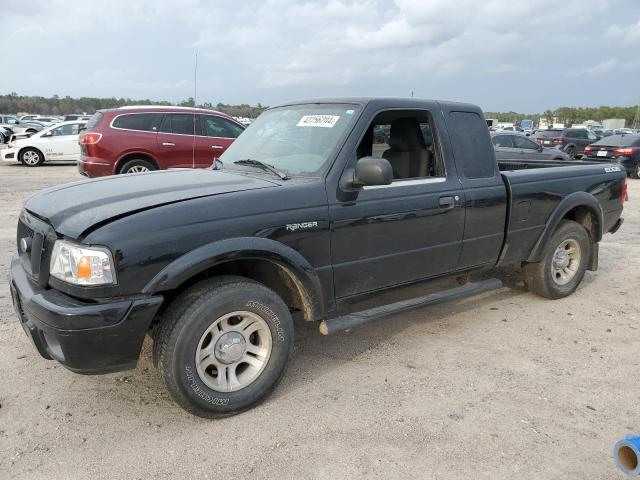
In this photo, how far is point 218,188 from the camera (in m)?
3.24

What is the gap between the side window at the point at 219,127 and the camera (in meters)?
11.2

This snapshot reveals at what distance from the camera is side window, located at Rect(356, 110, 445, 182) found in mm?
4074

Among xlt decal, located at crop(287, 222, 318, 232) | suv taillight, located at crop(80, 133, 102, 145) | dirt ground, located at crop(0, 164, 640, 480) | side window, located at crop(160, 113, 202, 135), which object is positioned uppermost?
side window, located at crop(160, 113, 202, 135)

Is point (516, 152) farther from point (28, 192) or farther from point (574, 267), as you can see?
point (28, 192)

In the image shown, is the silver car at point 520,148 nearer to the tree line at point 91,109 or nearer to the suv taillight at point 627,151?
the suv taillight at point 627,151

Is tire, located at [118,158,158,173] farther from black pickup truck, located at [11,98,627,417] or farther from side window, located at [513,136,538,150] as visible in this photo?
side window, located at [513,136,538,150]

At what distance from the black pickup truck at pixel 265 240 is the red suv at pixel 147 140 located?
268 inches

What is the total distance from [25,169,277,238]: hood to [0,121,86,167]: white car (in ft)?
51.2

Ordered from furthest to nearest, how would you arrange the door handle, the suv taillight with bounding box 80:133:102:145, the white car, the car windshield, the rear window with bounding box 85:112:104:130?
1. the white car
2. the car windshield
3. the rear window with bounding box 85:112:104:130
4. the suv taillight with bounding box 80:133:102:145
5. the door handle

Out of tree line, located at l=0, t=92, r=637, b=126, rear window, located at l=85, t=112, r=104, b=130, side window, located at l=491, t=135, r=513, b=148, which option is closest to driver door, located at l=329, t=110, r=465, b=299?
rear window, located at l=85, t=112, r=104, b=130

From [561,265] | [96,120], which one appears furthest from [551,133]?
[561,265]

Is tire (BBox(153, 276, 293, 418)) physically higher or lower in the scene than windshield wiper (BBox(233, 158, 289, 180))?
lower

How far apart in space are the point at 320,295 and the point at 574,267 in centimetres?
327

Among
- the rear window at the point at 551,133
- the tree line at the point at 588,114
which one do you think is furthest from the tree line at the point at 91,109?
the rear window at the point at 551,133
